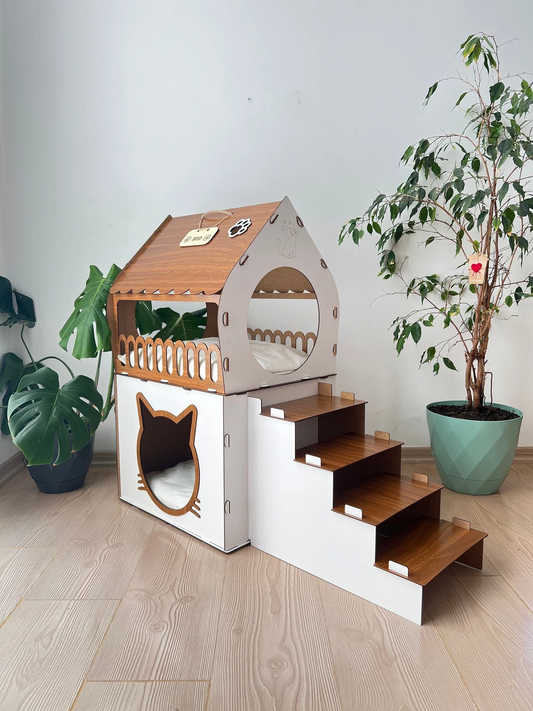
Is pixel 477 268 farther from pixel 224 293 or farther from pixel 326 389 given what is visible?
pixel 224 293

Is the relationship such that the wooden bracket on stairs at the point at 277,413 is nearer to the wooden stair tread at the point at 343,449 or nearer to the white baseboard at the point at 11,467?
the wooden stair tread at the point at 343,449

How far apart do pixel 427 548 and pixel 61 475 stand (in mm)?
1463

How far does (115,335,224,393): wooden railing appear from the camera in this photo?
63.2 inches

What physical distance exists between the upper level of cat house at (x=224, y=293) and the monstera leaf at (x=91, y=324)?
0.04 metres

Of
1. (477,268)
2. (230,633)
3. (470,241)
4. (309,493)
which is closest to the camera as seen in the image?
(230,633)

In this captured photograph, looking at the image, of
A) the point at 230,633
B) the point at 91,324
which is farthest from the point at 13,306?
the point at 230,633

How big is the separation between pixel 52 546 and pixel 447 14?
272 cm

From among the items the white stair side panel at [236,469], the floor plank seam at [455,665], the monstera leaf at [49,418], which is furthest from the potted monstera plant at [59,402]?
the floor plank seam at [455,665]

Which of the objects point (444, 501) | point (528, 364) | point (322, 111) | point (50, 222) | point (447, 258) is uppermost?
point (322, 111)

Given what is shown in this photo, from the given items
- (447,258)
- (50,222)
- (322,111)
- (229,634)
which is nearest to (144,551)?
(229,634)

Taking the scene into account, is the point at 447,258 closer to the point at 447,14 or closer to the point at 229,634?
the point at 447,14

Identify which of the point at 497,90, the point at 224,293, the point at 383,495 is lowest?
the point at 383,495

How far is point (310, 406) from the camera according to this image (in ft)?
5.62

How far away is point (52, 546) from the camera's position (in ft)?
5.58
